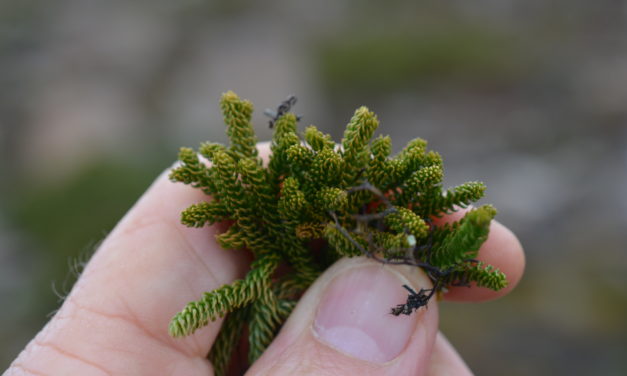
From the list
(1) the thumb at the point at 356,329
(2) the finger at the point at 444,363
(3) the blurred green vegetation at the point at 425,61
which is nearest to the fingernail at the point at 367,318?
(1) the thumb at the point at 356,329

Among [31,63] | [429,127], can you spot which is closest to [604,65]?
[429,127]

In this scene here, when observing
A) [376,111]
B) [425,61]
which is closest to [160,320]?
[376,111]

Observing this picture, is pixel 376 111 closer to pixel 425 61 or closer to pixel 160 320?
pixel 425 61

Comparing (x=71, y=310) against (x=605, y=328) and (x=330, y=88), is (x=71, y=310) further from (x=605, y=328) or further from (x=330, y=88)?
(x=330, y=88)

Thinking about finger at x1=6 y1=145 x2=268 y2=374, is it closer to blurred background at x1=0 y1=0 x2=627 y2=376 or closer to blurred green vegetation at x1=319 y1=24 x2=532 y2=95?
blurred background at x1=0 y1=0 x2=627 y2=376

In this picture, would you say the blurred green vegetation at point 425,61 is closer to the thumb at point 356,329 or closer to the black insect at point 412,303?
the thumb at point 356,329

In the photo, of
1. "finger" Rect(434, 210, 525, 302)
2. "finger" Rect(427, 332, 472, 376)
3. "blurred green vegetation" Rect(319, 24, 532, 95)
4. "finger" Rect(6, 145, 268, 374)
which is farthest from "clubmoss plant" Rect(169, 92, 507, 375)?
"blurred green vegetation" Rect(319, 24, 532, 95)
